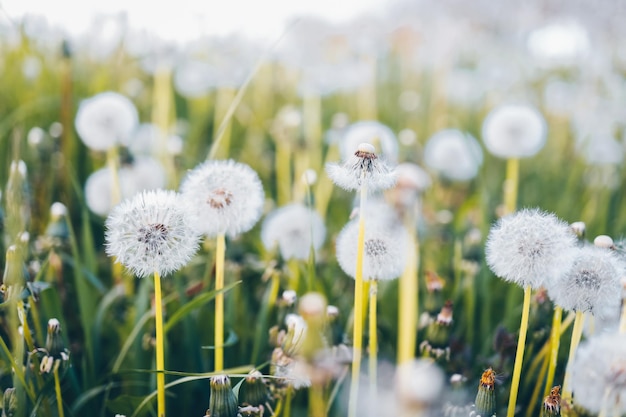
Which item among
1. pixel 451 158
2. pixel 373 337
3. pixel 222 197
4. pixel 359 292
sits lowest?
pixel 373 337

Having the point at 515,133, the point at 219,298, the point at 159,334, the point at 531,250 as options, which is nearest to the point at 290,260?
the point at 219,298

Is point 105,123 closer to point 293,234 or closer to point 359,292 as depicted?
point 293,234

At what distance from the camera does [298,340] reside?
3.63 ft

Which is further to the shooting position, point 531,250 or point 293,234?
point 293,234

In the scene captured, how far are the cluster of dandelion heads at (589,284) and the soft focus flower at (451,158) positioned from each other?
1841mm

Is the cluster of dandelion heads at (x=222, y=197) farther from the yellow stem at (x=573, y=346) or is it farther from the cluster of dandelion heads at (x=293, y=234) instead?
the yellow stem at (x=573, y=346)

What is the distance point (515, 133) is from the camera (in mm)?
2090

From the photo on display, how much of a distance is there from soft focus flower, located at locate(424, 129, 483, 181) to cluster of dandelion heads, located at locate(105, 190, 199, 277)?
6.65 ft

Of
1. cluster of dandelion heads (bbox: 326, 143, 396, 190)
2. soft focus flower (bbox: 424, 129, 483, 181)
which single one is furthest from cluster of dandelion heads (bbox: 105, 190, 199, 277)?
soft focus flower (bbox: 424, 129, 483, 181)

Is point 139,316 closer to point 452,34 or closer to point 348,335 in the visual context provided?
point 348,335

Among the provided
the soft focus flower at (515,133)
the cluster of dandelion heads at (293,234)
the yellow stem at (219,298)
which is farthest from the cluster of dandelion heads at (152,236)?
the soft focus flower at (515,133)

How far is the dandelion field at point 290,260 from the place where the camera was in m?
1.04

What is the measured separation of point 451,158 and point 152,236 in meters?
2.11

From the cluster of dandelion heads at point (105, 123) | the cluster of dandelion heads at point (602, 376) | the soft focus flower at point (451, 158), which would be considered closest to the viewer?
the cluster of dandelion heads at point (602, 376)
